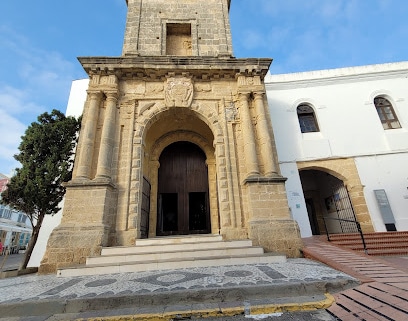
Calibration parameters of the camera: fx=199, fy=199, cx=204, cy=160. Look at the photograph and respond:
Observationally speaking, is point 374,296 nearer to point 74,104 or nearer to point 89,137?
point 89,137

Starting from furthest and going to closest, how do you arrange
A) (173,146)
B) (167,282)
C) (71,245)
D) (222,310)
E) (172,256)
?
(173,146), (71,245), (172,256), (167,282), (222,310)

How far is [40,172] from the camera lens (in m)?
6.52

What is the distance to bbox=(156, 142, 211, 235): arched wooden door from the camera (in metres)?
8.16

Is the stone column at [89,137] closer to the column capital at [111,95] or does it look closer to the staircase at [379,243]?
the column capital at [111,95]

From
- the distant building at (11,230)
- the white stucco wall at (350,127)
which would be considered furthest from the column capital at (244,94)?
the distant building at (11,230)

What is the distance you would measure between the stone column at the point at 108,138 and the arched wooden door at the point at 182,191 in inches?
111

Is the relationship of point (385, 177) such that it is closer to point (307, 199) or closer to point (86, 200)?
point (307, 199)

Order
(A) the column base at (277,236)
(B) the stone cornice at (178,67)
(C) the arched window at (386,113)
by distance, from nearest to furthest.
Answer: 1. (A) the column base at (277,236)
2. (B) the stone cornice at (178,67)
3. (C) the arched window at (386,113)

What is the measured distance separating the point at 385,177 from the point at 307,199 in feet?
13.9

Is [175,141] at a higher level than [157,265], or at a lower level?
higher

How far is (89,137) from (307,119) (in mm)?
Result: 9873

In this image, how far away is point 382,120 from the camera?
9.76 m

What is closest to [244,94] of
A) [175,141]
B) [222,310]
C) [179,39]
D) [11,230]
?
[175,141]

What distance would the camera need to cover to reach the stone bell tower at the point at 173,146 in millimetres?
5406
